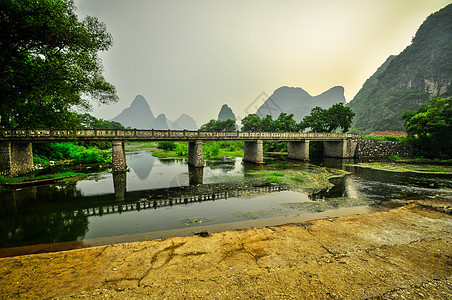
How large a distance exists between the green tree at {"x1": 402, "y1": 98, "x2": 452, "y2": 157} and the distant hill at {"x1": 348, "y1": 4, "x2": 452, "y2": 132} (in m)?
68.5

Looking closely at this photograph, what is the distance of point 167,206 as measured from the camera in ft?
43.4

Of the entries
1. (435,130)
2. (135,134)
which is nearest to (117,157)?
(135,134)

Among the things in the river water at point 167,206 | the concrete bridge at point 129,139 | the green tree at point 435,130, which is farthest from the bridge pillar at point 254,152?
the green tree at point 435,130

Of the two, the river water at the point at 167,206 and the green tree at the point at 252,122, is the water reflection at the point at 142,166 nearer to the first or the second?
the river water at the point at 167,206

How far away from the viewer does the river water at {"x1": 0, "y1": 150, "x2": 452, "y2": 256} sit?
9445 mm

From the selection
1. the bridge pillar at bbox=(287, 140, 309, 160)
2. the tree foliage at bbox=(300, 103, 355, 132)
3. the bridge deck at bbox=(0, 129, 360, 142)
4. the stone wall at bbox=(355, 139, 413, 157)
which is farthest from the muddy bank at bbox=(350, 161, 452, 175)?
the tree foliage at bbox=(300, 103, 355, 132)

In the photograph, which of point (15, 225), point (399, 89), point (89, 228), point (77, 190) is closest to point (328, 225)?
point (89, 228)

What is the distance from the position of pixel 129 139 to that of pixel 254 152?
22.1 metres

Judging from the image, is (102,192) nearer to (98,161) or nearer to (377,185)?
(98,161)

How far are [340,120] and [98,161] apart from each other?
5707 cm

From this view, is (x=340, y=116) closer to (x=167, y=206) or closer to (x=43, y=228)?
(x=167, y=206)

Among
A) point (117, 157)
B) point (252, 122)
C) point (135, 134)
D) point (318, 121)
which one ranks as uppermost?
point (252, 122)

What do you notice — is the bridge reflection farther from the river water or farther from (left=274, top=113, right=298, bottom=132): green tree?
(left=274, top=113, right=298, bottom=132): green tree

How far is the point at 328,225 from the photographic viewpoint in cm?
891
